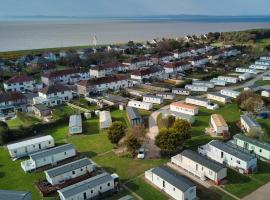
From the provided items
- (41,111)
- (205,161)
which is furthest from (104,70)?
(205,161)

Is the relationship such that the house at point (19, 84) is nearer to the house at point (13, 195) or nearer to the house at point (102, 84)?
the house at point (102, 84)

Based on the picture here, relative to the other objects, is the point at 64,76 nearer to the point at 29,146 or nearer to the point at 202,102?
the point at 202,102

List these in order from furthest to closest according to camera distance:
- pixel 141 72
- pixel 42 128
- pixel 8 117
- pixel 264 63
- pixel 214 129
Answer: pixel 264 63 < pixel 141 72 < pixel 8 117 < pixel 42 128 < pixel 214 129

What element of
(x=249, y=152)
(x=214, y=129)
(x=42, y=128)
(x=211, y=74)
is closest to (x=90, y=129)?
(x=42, y=128)

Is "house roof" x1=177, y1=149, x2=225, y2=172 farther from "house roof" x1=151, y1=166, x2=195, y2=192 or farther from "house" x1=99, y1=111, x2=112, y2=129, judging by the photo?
"house" x1=99, y1=111, x2=112, y2=129

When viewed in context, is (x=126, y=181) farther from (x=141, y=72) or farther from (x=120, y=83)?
(x=141, y=72)
